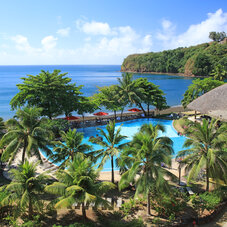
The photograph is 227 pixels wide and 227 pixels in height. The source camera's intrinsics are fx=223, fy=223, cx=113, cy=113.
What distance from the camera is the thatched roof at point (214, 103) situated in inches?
1102

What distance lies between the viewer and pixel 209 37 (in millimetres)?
186375

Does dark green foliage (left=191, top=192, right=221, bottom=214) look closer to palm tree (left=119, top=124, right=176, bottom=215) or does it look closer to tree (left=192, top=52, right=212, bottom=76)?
palm tree (left=119, top=124, right=176, bottom=215)

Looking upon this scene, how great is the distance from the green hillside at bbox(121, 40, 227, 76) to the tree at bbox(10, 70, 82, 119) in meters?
109

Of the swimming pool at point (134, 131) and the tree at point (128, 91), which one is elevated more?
the tree at point (128, 91)

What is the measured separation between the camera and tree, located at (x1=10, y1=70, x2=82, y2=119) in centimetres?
3058

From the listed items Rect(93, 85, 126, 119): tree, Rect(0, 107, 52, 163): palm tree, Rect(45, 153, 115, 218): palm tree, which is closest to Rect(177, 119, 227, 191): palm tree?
Rect(45, 153, 115, 218): palm tree

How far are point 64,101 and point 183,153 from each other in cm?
2068

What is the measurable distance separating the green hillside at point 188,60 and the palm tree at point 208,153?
117 m

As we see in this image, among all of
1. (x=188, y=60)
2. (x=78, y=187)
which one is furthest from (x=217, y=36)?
(x=78, y=187)

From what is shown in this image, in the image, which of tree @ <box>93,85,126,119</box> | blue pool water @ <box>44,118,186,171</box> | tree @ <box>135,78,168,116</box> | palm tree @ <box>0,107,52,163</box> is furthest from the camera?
tree @ <box>135,78,168,116</box>

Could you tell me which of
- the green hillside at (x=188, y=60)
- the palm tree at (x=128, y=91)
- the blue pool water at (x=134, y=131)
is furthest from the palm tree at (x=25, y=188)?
the green hillside at (x=188, y=60)

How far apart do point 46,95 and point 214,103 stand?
887 inches

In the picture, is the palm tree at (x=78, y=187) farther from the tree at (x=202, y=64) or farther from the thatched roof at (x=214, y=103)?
the tree at (x=202, y=64)

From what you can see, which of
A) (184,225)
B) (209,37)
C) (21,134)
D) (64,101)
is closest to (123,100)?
(64,101)
